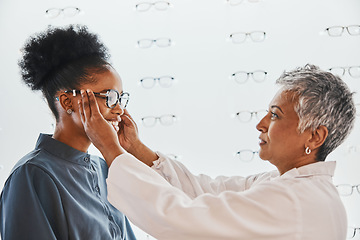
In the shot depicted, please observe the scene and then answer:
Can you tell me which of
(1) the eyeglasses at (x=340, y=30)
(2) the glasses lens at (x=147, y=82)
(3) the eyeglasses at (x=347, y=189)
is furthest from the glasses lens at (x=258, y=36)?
(3) the eyeglasses at (x=347, y=189)

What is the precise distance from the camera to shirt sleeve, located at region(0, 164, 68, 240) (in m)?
1.11

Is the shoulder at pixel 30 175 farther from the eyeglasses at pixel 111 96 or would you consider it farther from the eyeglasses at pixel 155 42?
the eyeglasses at pixel 155 42

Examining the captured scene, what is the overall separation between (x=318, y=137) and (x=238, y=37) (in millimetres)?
1101

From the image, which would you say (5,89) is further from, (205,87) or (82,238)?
(82,238)

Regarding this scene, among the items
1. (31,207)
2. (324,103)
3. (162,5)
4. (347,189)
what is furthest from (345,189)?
(31,207)

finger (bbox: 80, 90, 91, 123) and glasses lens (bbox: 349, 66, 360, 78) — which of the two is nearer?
finger (bbox: 80, 90, 91, 123)

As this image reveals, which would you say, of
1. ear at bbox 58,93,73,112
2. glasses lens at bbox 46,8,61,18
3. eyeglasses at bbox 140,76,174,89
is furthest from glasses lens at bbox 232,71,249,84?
ear at bbox 58,93,73,112

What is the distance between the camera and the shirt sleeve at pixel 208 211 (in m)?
1.06

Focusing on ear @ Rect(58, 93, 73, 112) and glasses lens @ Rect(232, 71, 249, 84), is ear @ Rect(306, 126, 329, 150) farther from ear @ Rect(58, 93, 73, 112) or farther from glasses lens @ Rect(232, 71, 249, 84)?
glasses lens @ Rect(232, 71, 249, 84)

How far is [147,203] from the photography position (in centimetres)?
108

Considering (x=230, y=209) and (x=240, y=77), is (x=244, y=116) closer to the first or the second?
(x=240, y=77)

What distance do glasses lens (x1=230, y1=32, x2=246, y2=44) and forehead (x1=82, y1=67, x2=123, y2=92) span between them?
1.01 meters

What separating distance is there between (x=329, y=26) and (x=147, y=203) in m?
1.53

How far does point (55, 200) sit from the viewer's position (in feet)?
3.81
